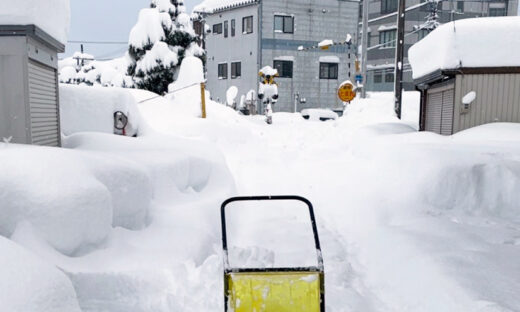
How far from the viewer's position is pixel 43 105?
697 cm

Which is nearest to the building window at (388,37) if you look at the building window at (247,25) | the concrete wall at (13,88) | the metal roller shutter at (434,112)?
the building window at (247,25)

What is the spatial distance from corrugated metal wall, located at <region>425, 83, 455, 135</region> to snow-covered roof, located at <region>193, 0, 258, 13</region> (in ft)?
68.8

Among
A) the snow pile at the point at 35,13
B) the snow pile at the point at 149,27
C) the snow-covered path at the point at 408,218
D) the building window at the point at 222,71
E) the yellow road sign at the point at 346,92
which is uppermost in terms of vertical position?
the snow pile at the point at 149,27

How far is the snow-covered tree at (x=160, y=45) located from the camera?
19.7 meters

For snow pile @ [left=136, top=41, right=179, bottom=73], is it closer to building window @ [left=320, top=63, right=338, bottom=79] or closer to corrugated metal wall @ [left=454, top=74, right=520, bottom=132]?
corrugated metal wall @ [left=454, top=74, right=520, bottom=132]

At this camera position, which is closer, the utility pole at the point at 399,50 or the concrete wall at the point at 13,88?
the concrete wall at the point at 13,88

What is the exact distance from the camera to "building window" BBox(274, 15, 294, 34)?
32.9 m

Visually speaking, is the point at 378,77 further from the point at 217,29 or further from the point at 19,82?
the point at 19,82

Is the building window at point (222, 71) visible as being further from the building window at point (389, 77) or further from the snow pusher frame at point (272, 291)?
the snow pusher frame at point (272, 291)

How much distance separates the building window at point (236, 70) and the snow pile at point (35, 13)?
2744 centimetres

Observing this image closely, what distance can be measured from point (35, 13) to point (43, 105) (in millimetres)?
1561

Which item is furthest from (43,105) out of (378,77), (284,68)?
(378,77)

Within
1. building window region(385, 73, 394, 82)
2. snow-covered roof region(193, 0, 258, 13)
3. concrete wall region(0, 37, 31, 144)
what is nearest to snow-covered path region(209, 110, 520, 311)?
concrete wall region(0, 37, 31, 144)

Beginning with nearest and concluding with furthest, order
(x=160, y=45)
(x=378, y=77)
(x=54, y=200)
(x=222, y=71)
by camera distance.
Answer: (x=54, y=200), (x=160, y=45), (x=222, y=71), (x=378, y=77)
